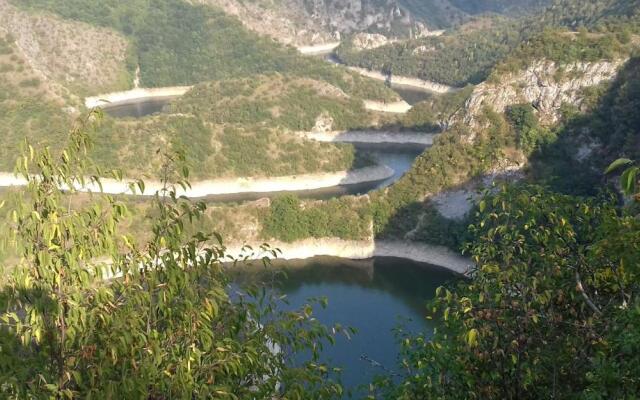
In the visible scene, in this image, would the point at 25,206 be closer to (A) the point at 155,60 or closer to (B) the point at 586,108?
(B) the point at 586,108

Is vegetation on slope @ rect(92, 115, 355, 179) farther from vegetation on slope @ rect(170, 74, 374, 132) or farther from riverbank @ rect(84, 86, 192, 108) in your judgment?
riverbank @ rect(84, 86, 192, 108)

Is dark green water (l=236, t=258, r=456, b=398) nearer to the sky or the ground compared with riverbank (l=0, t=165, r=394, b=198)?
nearer to the sky

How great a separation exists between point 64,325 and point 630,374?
8202 mm

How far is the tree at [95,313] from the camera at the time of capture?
7.49m

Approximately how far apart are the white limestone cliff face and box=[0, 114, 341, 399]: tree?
7279 cm

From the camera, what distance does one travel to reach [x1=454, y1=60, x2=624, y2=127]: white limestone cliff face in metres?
75.9

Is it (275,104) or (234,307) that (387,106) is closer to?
(275,104)

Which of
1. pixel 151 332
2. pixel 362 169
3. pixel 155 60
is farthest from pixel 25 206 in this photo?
pixel 155 60

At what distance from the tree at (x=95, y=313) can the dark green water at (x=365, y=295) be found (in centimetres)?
3975

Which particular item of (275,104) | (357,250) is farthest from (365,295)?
(275,104)

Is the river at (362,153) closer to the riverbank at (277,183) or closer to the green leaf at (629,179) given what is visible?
the riverbank at (277,183)

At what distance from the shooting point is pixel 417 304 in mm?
61406

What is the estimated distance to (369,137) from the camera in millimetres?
135625

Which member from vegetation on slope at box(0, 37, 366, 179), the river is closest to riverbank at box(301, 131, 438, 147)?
the river
